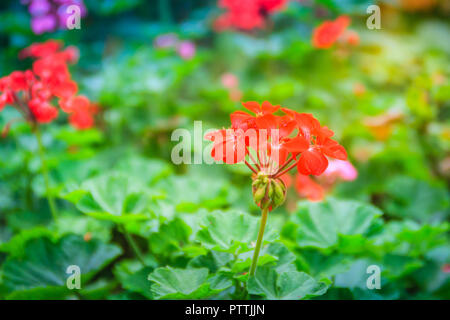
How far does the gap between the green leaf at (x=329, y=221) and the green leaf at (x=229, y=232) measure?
0.19m

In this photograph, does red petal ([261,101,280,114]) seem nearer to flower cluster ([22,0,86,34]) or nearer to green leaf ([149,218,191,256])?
green leaf ([149,218,191,256])

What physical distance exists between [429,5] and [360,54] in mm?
777

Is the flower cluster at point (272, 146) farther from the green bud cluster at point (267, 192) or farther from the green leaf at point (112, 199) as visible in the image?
the green leaf at point (112, 199)

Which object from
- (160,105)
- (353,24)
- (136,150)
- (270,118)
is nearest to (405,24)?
(353,24)

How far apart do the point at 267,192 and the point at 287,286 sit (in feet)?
0.75

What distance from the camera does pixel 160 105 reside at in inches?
84.4

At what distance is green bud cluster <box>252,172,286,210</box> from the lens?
673 millimetres

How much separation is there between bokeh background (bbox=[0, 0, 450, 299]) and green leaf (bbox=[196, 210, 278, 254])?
0.19 feet

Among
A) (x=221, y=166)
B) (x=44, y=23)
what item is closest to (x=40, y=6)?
(x=44, y=23)

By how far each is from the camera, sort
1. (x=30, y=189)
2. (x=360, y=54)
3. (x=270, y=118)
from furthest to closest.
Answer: (x=360, y=54) < (x=30, y=189) < (x=270, y=118)

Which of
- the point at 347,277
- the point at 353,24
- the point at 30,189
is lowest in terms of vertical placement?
the point at 347,277

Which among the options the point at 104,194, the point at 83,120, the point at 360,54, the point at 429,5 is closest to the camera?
the point at 104,194

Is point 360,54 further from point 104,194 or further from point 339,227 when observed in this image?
point 104,194

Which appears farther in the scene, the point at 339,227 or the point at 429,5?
the point at 429,5
